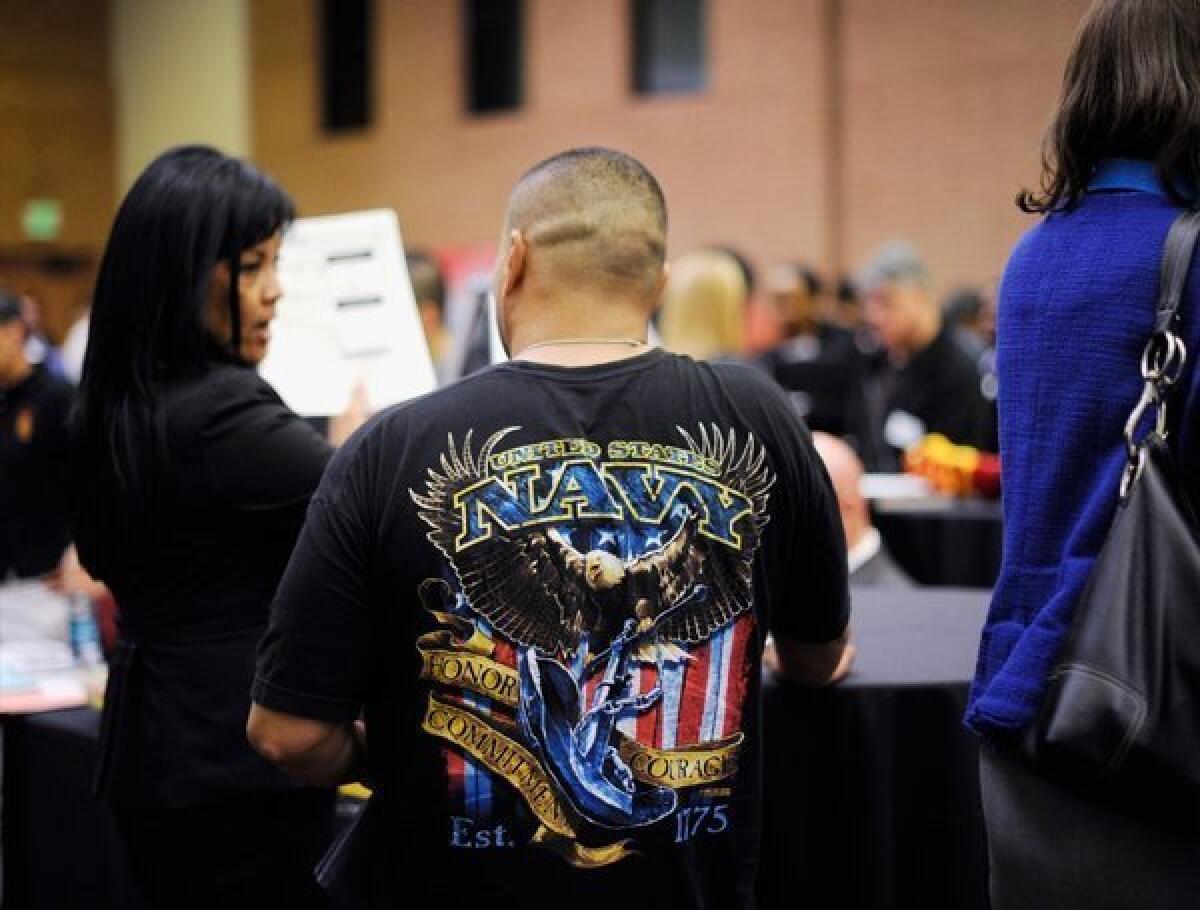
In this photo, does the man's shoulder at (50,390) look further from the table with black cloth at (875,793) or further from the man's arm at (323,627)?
the man's arm at (323,627)

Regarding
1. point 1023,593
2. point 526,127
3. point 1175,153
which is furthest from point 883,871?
point 526,127

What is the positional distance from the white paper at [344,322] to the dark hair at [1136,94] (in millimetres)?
1550

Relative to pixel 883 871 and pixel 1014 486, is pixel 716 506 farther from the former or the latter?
pixel 883 871

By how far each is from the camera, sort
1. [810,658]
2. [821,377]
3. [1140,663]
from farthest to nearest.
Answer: [821,377] → [810,658] → [1140,663]

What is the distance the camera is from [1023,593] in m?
1.70

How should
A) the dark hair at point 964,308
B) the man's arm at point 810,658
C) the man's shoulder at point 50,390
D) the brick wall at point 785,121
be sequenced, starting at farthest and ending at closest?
1. the brick wall at point 785,121
2. the dark hair at point 964,308
3. the man's shoulder at point 50,390
4. the man's arm at point 810,658

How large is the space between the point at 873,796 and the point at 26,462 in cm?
371

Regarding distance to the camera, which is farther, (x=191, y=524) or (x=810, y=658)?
(x=191, y=524)

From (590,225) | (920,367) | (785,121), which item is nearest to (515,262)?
(590,225)

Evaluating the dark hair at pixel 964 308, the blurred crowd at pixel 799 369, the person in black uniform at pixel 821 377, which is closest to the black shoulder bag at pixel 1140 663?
the blurred crowd at pixel 799 369

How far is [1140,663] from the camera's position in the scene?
1505 millimetres

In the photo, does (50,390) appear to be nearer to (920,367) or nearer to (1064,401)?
Answer: (920,367)

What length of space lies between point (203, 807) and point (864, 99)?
9707mm

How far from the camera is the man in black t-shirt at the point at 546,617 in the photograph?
1651 millimetres
